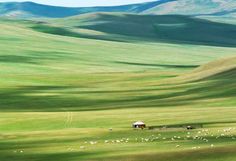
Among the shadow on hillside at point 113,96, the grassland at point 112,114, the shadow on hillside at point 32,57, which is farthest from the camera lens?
the shadow on hillside at point 32,57

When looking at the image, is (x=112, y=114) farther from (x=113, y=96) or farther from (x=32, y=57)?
(x=32, y=57)

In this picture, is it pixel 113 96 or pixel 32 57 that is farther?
pixel 32 57

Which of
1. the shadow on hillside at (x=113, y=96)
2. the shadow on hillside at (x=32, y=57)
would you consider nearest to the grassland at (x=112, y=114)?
the shadow on hillside at (x=113, y=96)

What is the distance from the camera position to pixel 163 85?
112062mm

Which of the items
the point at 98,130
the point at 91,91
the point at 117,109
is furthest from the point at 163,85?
the point at 98,130

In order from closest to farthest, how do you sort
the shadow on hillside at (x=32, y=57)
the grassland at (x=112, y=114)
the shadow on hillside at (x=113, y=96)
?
the grassland at (x=112, y=114) < the shadow on hillside at (x=113, y=96) < the shadow on hillside at (x=32, y=57)

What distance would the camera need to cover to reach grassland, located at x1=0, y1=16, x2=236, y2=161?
4447 centimetres

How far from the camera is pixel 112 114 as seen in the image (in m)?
71.4

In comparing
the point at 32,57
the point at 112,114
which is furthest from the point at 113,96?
the point at 32,57

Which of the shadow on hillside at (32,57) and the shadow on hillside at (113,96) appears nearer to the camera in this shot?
the shadow on hillside at (113,96)

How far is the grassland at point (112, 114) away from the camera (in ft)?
146

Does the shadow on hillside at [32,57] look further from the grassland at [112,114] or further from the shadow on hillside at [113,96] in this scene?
the shadow on hillside at [113,96]

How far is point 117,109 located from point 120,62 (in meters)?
113

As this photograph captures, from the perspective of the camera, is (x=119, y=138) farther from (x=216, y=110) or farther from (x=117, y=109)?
(x=117, y=109)
